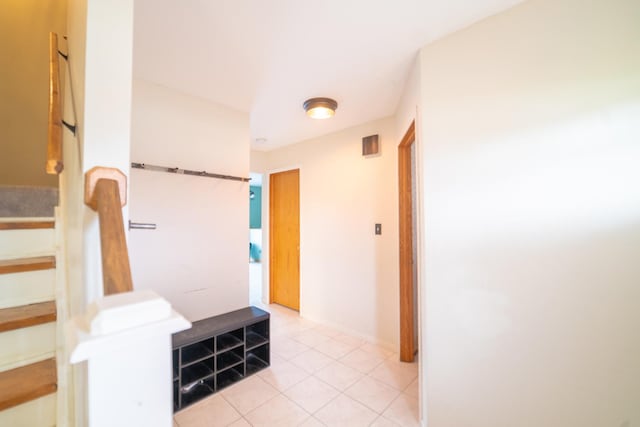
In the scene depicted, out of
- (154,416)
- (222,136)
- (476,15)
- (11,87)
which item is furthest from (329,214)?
(11,87)

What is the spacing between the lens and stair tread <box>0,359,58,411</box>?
35.2 inches

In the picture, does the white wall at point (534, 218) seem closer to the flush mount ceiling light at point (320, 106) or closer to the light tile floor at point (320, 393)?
the light tile floor at point (320, 393)

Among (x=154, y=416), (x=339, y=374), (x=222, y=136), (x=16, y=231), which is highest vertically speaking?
(x=222, y=136)

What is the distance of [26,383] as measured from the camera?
95cm

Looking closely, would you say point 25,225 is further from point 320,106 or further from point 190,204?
point 320,106

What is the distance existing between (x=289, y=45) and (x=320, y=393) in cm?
251

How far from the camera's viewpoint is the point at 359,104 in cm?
250

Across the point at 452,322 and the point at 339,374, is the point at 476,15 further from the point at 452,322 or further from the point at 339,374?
the point at 339,374

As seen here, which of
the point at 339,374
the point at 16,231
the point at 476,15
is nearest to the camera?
the point at 16,231

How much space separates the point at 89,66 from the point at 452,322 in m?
1.98

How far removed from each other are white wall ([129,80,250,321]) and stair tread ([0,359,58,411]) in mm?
1022

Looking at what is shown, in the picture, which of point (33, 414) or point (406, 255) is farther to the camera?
point (406, 255)

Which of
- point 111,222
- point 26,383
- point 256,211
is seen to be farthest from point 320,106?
point 256,211

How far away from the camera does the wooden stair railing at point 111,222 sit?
58 cm
